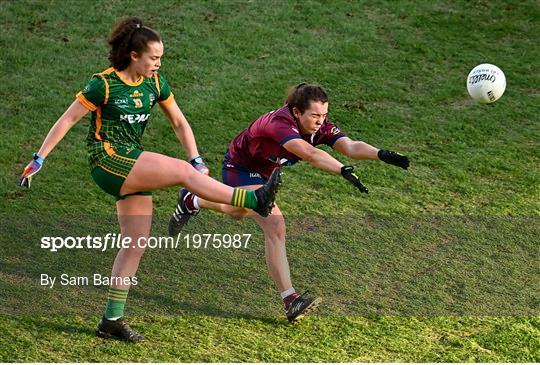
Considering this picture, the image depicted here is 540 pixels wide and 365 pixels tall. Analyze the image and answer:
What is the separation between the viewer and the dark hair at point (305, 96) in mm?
7125

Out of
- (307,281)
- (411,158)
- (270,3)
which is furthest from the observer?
(270,3)

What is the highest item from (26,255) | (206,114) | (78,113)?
(78,113)

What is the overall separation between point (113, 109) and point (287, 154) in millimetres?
1368

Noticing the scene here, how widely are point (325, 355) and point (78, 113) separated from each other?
2.23 meters

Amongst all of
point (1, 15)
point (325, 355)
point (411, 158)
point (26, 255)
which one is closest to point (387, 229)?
point (411, 158)

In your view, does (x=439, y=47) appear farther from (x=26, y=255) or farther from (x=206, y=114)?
(x=26, y=255)

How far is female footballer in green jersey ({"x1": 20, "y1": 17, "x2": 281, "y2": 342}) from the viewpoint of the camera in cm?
657

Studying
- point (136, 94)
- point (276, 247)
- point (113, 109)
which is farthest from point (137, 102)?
point (276, 247)

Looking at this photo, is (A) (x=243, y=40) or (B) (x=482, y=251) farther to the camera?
(A) (x=243, y=40)

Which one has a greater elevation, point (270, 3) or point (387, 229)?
point (270, 3)

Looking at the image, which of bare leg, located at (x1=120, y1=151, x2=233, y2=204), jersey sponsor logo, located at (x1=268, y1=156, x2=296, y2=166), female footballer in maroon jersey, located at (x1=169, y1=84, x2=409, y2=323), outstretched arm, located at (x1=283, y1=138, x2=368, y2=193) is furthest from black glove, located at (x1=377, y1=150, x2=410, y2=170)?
bare leg, located at (x1=120, y1=151, x2=233, y2=204)

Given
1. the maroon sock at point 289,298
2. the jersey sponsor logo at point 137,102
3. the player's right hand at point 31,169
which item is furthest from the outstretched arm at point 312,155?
the player's right hand at point 31,169

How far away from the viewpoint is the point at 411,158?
10.3 meters

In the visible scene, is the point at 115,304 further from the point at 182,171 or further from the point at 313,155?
the point at 313,155
